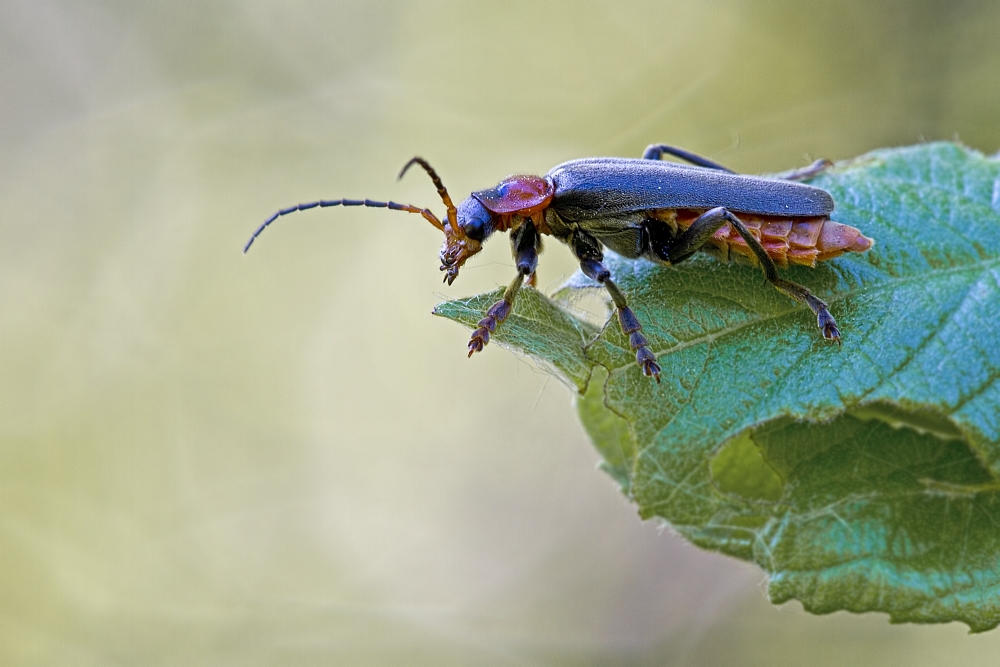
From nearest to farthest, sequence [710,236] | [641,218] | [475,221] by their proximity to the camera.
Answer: [710,236] → [641,218] → [475,221]

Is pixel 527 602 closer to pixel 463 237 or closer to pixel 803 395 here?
pixel 463 237

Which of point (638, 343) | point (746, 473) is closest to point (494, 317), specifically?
point (638, 343)

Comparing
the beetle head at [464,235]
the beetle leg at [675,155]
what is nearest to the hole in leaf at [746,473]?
the beetle head at [464,235]

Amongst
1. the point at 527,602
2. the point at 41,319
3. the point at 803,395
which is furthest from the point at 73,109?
the point at 803,395

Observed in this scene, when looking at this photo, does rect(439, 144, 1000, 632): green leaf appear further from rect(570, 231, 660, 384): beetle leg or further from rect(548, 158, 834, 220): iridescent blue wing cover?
rect(548, 158, 834, 220): iridescent blue wing cover

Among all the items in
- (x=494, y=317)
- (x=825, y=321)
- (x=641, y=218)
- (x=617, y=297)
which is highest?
(x=641, y=218)

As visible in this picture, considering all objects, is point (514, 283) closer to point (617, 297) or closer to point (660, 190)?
point (617, 297)
